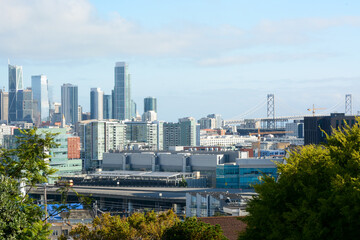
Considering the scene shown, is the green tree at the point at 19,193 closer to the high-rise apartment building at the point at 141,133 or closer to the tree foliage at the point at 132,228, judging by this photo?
the tree foliage at the point at 132,228

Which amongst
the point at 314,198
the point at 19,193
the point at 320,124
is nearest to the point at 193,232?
the point at 314,198

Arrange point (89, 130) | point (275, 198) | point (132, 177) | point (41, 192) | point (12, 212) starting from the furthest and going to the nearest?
point (89, 130) < point (132, 177) < point (41, 192) < point (275, 198) < point (12, 212)

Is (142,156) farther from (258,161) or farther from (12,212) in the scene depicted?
(12,212)

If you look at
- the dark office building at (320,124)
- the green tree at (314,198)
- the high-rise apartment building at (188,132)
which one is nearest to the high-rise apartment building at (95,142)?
the high-rise apartment building at (188,132)

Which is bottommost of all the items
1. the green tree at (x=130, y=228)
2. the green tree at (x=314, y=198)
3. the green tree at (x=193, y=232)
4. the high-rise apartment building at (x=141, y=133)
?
the green tree at (x=130, y=228)

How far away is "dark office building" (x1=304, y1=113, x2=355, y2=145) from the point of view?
4390 inches

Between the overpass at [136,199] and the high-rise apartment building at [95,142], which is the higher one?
the high-rise apartment building at [95,142]

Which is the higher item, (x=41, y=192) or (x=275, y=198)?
(x=275, y=198)

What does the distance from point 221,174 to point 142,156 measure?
2800 cm

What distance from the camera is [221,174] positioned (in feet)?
299

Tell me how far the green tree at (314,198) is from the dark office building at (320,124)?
314 ft

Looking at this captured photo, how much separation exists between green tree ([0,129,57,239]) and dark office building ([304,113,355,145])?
100250 mm

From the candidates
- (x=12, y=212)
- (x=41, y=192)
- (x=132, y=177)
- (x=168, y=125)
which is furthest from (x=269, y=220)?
(x=168, y=125)

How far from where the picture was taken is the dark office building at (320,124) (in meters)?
112
